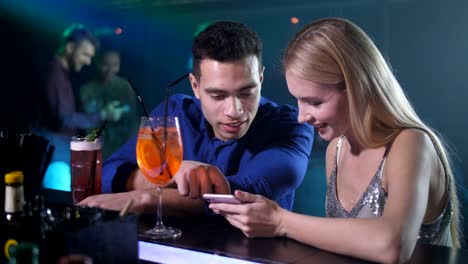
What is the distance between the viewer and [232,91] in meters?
2.13

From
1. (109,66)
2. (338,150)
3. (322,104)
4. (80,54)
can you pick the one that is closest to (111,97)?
(109,66)

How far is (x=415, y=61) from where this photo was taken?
13.1ft

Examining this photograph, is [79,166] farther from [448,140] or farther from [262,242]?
[448,140]

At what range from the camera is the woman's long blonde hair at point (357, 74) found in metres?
1.55

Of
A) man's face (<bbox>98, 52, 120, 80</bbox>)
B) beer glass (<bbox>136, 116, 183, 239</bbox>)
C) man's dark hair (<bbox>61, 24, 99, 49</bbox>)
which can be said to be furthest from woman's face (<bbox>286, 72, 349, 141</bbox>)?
man's dark hair (<bbox>61, 24, 99, 49</bbox>)

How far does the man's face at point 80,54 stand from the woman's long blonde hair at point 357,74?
4.35 m

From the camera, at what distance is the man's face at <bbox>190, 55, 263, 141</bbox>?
213cm

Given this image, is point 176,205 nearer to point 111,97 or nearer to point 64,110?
point 111,97

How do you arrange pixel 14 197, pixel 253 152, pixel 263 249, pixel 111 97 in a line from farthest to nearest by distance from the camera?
pixel 111 97
pixel 253 152
pixel 263 249
pixel 14 197

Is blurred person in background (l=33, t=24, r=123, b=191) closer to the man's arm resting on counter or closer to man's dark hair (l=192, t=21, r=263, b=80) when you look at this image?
man's dark hair (l=192, t=21, r=263, b=80)

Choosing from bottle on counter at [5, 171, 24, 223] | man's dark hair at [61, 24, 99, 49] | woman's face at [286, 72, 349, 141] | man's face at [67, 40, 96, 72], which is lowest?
bottle on counter at [5, 171, 24, 223]

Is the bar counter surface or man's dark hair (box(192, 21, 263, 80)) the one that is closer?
the bar counter surface

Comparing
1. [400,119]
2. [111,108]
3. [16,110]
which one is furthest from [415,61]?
[16,110]

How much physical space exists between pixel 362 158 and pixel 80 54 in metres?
4.55
